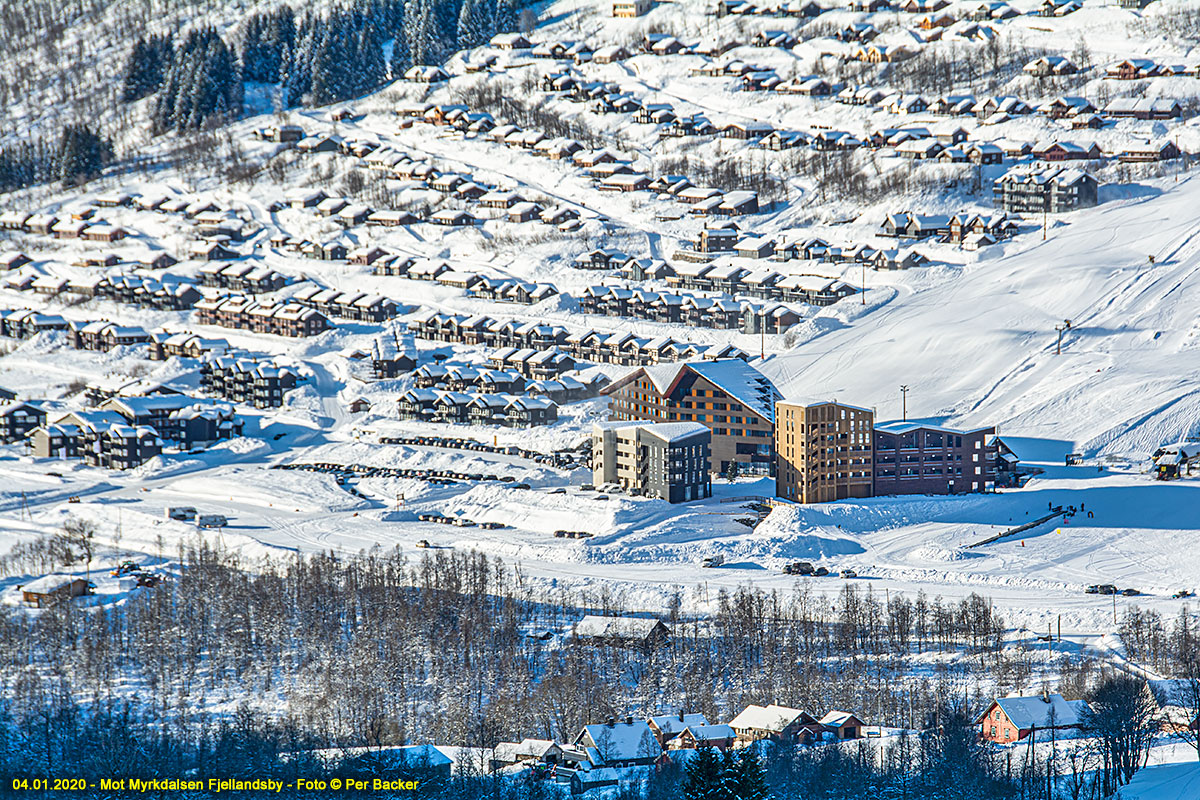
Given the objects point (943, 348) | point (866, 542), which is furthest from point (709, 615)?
point (943, 348)

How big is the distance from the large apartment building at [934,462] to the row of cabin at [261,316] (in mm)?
37142

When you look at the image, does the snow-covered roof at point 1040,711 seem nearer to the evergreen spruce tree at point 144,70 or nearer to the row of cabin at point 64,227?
the row of cabin at point 64,227

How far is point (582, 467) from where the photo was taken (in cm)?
7356

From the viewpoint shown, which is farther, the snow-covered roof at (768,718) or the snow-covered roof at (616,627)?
the snow-covered roof at (616,627)

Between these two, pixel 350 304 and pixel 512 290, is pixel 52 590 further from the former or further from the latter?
pixel 512 290

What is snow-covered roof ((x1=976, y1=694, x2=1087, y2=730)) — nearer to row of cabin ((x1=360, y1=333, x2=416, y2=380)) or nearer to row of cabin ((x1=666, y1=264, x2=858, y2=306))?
row of cabin ((x1=360, y1=333, x2=416, y2=380))

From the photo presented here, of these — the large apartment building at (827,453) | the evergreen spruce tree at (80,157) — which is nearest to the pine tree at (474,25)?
the evergreen spruce tree at (80,157)

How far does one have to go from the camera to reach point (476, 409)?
80.9m

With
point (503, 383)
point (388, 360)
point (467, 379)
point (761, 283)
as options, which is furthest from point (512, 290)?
point (503, 383)

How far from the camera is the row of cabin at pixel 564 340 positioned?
286ft

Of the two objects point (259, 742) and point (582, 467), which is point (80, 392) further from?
point (259, 742)

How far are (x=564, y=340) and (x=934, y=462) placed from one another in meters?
26.1

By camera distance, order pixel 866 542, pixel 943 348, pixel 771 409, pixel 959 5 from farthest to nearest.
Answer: pixel 959 5 → pixel 943 348 → pixel 771 409 → pixel 866 542

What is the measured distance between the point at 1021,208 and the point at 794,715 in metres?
60.6
